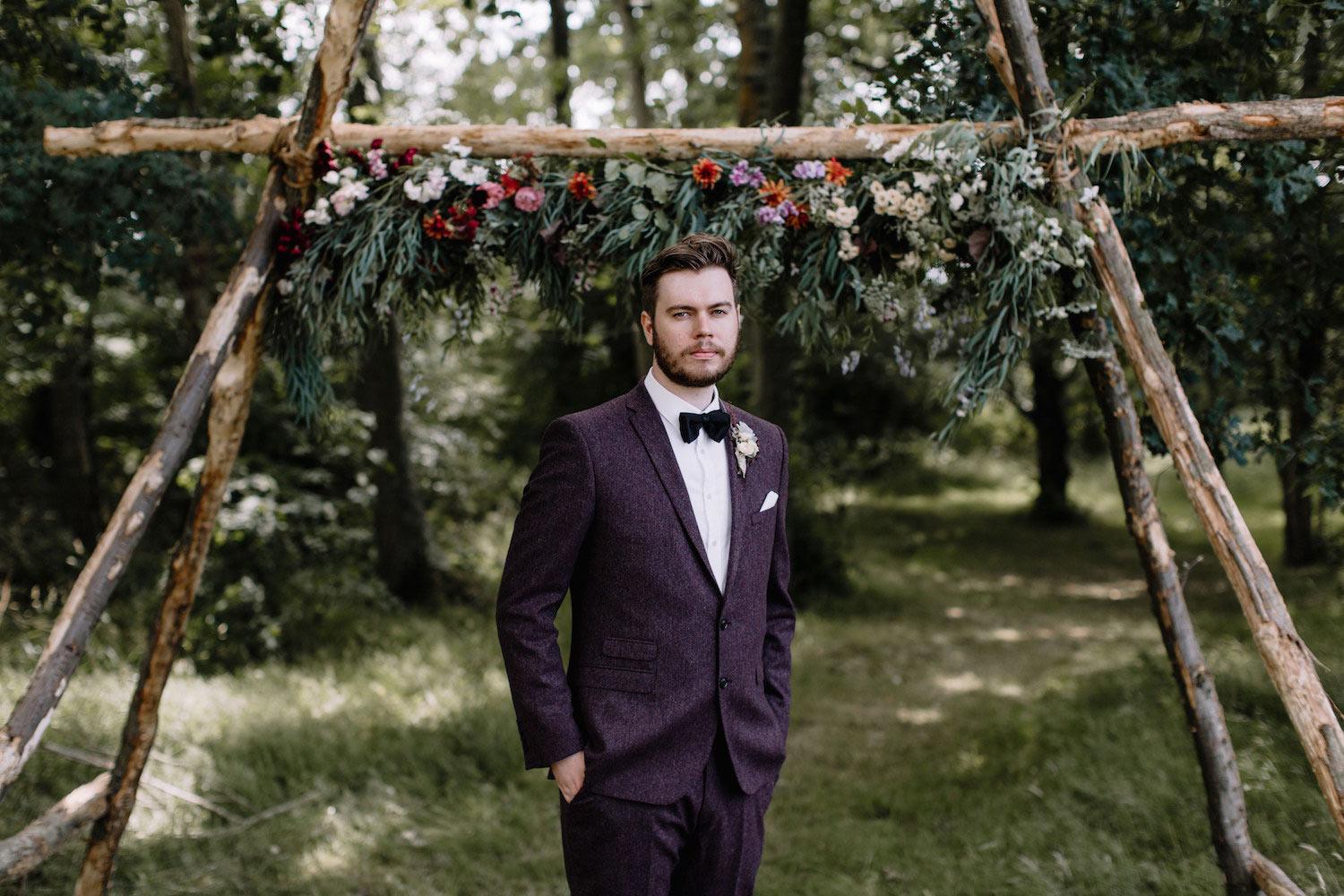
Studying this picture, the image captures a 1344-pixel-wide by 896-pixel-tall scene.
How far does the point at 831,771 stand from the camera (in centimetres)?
541

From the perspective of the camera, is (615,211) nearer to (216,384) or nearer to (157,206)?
(216,384)

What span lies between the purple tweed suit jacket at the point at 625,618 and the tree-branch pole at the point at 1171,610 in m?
1.78

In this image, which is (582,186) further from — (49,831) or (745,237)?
(49,831)

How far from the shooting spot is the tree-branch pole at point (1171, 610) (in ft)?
11.1

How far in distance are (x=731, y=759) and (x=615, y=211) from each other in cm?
199

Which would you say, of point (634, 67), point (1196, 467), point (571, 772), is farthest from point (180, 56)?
point (1196, 467)

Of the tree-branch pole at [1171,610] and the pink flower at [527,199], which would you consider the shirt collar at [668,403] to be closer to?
the pink flower at [527,199]

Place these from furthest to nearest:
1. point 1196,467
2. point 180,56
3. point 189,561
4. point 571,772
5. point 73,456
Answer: point 73,456, point 180,56, point 189,561, point 1196,467, point 571,772

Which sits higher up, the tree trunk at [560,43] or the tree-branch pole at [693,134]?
the tree trunk at [560,43]

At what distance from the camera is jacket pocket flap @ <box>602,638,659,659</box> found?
2.40 m

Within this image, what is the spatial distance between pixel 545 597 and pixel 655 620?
268 mm

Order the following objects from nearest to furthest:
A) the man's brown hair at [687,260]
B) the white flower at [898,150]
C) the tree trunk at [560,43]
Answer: the man's brown hair at [687,260], the white flower at [898,150], the tree trunk at [560,43]

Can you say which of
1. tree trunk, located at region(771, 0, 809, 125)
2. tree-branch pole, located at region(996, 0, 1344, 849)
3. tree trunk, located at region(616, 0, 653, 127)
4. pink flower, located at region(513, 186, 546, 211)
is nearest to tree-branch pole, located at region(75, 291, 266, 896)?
pink flower, located at region(513, 186, 546, 211)

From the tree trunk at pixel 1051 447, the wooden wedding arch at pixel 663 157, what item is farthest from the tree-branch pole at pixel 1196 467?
the tree trunk at pixel 1051 447
